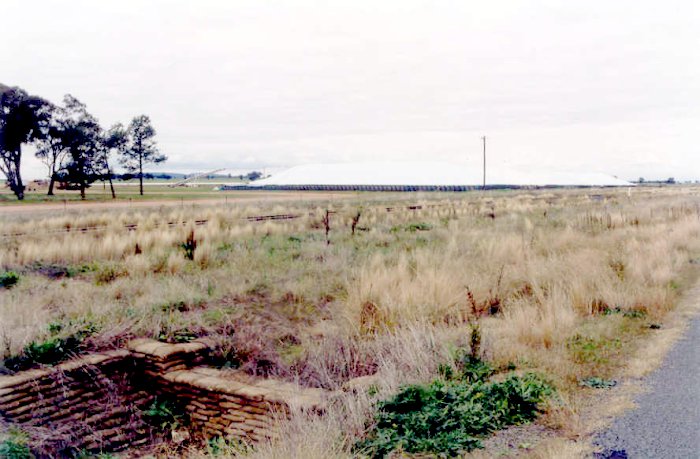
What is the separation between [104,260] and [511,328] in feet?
38.1

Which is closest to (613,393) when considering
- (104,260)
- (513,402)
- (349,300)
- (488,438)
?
(513,402)

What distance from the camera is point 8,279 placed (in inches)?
477

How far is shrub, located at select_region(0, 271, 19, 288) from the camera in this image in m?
11.9

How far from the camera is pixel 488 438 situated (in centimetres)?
481

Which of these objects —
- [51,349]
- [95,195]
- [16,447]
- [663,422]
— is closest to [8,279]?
[51,349]

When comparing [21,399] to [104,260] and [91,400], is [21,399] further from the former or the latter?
[104,260]

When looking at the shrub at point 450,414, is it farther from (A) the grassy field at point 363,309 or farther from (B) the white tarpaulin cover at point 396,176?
(B) the white tarpaulin cover at point 396,176

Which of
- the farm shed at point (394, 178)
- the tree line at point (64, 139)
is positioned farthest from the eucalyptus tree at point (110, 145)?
the farm shed at point (394, 178)

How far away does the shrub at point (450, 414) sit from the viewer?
469cm

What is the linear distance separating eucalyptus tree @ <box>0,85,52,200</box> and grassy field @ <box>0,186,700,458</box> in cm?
3801

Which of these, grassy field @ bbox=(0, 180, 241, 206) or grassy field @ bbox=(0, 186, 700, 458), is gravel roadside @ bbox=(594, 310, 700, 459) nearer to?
grassy field @ bbox=(0, 186, 700, 458)

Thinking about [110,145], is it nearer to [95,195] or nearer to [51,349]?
[95,195]

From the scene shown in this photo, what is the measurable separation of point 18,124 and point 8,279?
149 ft

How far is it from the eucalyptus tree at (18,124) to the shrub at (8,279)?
43180mm
